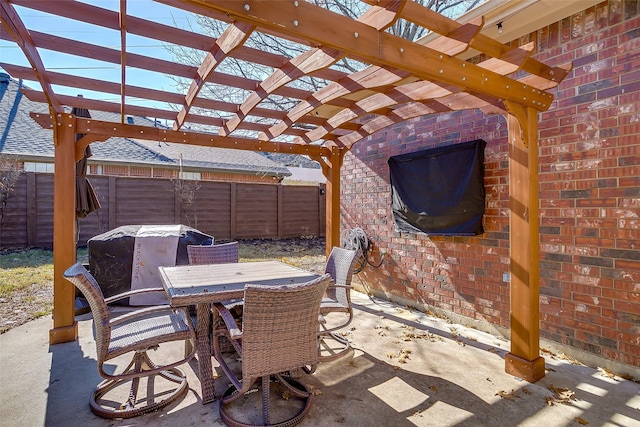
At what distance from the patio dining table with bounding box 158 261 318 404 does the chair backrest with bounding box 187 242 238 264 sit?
0.59 metres

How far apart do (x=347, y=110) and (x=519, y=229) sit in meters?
2.20

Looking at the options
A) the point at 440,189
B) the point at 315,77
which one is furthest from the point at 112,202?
the point at 440,189

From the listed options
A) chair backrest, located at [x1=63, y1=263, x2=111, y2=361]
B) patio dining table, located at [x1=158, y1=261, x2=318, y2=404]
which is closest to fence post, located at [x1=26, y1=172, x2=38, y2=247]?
patio dining table, located at [x1=158, y1=261, x2=318, y2=404]

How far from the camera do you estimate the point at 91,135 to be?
3770mm

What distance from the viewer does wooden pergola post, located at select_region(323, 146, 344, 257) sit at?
5273 millimetres

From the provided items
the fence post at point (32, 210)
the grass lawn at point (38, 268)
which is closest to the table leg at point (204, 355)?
the grass lawn at point (38, 268)

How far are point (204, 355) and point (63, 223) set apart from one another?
230 centimetres

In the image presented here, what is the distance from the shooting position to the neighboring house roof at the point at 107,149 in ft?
31.6

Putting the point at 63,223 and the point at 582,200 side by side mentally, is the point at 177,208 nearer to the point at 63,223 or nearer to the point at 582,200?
the point at 63,223

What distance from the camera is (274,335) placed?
2.08 meters

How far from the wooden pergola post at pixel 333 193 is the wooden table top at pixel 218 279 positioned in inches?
68.6

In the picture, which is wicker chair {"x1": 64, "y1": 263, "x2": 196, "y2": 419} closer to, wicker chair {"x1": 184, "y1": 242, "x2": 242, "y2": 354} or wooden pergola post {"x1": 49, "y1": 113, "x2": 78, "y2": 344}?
wicker chair {"x1": 184, "y1": 242, "x2": 242, "y2": 354}

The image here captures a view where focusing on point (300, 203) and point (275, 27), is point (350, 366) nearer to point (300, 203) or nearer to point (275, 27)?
point (275, 27)

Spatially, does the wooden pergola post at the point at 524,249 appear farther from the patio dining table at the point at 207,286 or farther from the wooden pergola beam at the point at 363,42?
the patio dining table at the point at 207,286
